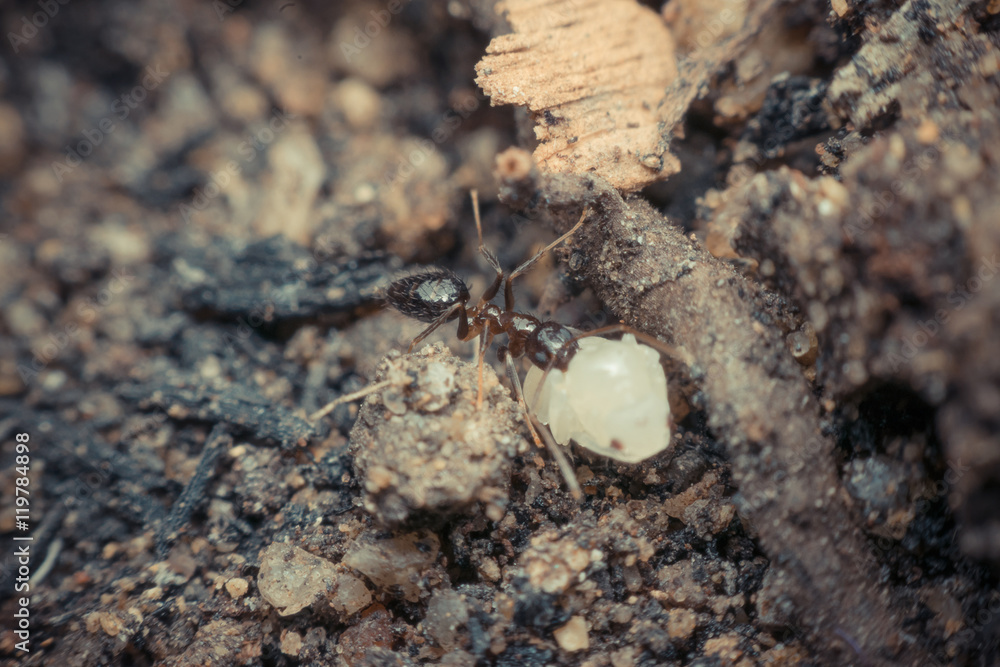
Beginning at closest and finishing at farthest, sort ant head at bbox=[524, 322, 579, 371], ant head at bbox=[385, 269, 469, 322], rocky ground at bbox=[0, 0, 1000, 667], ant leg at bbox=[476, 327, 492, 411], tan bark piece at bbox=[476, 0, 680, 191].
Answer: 1. rocky ground at bbox=[0, 0, 1000, 667]
2. ant leg at bbox=[476, 327, 492, 411]
3. tan bark piece at bbox=[476, 0, 680, 191]
4. ant head at bbox=[524, 322, 579, 371]
5. ant head at bbox=[385, 269, 469, 322]

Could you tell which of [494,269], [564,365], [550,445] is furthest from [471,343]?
[550,445]

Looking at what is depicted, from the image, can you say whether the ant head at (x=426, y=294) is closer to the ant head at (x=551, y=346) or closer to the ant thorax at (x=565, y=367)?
the ant thorax at (x=565, y=367)

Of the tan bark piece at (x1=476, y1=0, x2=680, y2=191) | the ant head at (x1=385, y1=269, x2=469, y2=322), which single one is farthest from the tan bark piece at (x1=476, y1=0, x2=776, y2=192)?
the ant head at (x1=385, y1=269, x2=469, y2=322)

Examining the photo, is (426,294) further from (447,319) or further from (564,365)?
(564,365)

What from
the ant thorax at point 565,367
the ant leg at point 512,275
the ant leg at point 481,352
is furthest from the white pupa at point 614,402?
the ant leg at point 512,275

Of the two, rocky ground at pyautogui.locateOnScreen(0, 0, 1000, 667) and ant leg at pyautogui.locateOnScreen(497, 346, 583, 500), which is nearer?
rocky ground at pyautogui.locateOnScreen(0, 0, 1000, 667)

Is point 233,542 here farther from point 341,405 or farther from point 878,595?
point 878,595

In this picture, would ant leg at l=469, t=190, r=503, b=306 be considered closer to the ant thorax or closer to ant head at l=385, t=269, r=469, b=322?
the ant thorax
